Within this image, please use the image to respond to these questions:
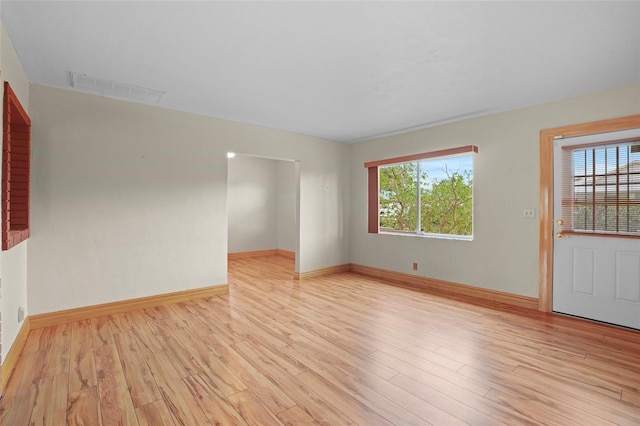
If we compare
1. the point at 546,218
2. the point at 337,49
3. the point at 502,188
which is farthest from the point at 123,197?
the point at 546,218

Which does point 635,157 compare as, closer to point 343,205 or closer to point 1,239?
point 343,205

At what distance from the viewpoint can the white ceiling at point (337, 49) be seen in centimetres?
191

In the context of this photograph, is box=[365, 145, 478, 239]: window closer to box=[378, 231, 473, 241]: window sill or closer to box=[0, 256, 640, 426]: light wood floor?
box=[378, 231, 473, 241]: window sill

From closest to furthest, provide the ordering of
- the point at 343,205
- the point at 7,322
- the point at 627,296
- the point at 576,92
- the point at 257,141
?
the point at 7,322
the point at 627,296
the point at 576,92
the point at 257,141
the point at 343,205

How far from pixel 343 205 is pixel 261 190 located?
108 inches

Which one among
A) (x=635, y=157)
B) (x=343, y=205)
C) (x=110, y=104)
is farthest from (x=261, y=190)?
(x=635, y=157)

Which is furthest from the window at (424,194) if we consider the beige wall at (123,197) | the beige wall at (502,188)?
the beige wall at (123,197)

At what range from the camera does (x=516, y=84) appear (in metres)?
3.02

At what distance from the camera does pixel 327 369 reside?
226cm

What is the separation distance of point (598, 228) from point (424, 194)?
2.18 meters

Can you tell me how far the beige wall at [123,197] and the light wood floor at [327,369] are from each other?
513 mm

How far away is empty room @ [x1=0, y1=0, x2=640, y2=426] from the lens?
6.35 feet

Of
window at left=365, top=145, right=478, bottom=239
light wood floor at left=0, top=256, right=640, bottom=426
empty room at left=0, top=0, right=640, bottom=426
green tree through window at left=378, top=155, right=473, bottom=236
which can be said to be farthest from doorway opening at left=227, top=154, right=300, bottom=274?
light wood floor at left=0, top=256, right=640, bottom=426

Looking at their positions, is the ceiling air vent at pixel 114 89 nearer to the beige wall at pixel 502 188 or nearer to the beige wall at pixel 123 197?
the beige wall at pixel 123 197
